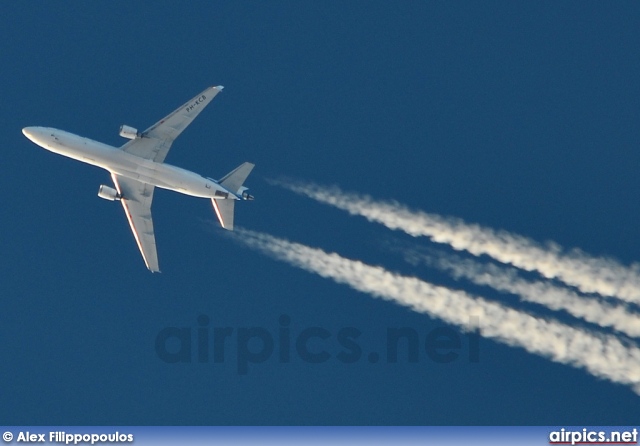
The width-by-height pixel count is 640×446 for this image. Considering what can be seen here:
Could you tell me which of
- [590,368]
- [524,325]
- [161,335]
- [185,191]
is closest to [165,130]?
[185,191]

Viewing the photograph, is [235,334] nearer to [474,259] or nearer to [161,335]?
[161,335]

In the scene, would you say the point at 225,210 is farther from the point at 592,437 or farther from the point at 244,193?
the point at 592,437

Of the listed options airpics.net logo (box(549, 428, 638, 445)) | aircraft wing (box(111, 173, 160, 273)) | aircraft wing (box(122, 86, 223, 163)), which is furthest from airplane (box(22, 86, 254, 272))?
airpics.net logo (box(549, 428, 638, 445))

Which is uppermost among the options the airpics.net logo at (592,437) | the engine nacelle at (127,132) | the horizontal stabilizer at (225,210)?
the engine nacelle at (127,132)

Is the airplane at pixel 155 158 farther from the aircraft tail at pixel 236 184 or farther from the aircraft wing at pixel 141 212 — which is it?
the aircraft wing at pixel 141 212

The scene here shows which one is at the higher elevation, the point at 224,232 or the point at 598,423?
the point at 224,232

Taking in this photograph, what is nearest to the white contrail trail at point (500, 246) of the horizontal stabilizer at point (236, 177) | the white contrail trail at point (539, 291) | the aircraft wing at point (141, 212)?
the white contrail trail at point (539, 291)

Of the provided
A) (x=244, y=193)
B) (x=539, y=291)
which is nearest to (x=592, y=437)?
(x=539, y=291)
